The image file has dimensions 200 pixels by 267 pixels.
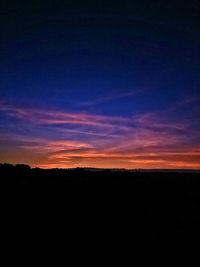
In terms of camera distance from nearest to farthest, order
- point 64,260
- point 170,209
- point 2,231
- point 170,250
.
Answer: point 64,260 < point 170,250 < point 2,231 < point 170,209

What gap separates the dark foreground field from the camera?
43.4 ft

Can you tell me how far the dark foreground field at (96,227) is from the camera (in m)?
13.2

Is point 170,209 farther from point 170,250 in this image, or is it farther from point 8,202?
point 8,202

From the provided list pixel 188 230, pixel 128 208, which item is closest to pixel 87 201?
pixel 128 208

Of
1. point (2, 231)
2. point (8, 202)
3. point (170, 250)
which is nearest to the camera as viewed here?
point (170, 250)

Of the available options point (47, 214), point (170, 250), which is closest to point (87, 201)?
point (47, 214)

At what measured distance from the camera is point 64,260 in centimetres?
1262

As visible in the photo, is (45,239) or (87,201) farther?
(87,201)

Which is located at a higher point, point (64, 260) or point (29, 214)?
point (29, 214)

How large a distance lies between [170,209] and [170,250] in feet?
25.1

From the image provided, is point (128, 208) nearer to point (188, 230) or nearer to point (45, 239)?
point (188, 230)

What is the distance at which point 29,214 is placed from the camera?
17844mm

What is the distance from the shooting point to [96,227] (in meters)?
16.6

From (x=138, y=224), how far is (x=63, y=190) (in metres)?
9.44
